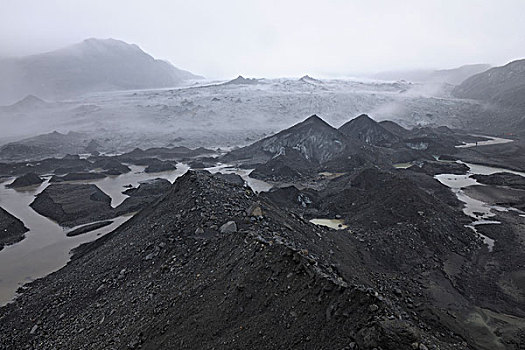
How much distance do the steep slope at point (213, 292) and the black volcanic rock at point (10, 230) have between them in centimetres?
649

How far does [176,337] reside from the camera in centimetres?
654

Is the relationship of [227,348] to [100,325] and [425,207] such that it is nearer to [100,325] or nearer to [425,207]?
[100,325]

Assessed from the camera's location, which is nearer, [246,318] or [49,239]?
[246,318]

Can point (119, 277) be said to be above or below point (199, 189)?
below

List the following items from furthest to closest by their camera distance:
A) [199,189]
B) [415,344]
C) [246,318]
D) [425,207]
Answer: [425,207] < [199,189] < [246,318] < [415,344]

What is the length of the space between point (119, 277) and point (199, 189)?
3.52m

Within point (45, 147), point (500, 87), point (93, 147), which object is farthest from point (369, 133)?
point (500, 87)

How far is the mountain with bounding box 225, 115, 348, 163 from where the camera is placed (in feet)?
113

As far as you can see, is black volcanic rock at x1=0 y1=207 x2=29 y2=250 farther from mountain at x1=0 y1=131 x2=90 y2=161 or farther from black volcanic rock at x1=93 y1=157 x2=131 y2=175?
mountain at x1=0 y1=131 x2=90 y2=161

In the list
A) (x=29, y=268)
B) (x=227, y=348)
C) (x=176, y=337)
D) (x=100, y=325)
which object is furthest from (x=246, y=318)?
(x=29, y=268)

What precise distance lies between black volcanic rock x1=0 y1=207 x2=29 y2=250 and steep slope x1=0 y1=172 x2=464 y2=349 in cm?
649

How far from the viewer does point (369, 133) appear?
40.2 meters

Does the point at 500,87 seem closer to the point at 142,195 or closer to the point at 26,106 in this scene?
the point at 142,195

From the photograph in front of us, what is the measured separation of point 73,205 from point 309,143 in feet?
69.9
